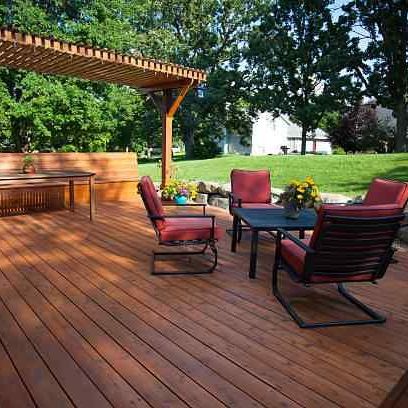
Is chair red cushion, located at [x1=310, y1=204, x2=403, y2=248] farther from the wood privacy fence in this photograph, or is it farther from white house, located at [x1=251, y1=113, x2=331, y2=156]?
white house, located at [x1=251, y1=113, x2=331, y2=156]

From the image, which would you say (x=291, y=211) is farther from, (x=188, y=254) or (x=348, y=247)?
(x=348, y=247)

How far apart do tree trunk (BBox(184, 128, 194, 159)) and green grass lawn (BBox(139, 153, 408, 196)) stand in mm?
12272

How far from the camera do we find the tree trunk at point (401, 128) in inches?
684

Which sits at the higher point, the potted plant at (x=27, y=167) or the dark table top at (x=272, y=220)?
the potted plant at (x=27, y=167)

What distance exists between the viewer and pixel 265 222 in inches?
151

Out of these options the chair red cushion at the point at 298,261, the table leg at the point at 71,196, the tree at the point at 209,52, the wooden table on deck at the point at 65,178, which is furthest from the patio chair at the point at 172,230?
the tree at the point at 209,52

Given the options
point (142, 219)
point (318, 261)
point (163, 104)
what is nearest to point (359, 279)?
point (318, 261)

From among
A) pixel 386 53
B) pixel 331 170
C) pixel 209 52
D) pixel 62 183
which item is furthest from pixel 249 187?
pixel 209 52

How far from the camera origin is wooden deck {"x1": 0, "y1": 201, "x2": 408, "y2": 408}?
197 centimetres

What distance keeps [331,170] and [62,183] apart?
6.14 meters

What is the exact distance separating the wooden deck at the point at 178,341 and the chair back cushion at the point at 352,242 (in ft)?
1.34

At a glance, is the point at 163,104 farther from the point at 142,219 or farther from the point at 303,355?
the point at 303,355

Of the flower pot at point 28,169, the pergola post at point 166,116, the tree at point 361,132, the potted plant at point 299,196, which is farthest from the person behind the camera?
the tree at point 361,132

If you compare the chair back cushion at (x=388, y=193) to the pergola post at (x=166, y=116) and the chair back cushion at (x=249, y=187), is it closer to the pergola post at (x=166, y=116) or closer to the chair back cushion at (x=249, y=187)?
the chair back cushion at (x=249, y=187)
